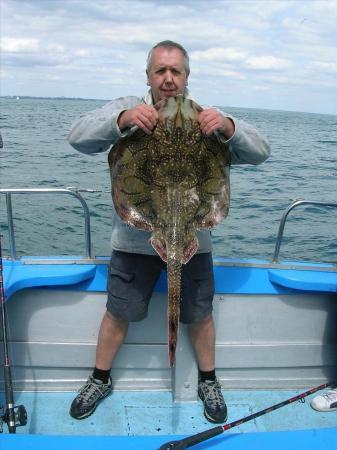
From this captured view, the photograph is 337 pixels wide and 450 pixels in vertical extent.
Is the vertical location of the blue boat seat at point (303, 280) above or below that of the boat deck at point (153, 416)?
above

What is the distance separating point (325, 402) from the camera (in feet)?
12.4

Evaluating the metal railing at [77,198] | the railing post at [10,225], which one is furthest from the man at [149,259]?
the railing post at [10,225]

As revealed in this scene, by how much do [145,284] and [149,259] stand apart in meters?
0.20

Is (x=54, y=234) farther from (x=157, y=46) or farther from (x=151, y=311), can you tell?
(x=157, y=46)

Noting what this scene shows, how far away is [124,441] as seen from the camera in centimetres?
219

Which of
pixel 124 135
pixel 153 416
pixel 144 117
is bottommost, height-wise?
pixel 153 416

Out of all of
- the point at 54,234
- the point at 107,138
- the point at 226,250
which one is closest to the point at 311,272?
the point at 107,138

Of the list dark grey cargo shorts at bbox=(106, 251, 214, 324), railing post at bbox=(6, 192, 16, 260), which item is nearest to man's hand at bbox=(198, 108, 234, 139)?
dark grey cargo shorts at bbox=(106, 251, 214, 324)

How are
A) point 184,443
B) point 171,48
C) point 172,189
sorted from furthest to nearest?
point 171,48 < point 172,189 < point 184,443

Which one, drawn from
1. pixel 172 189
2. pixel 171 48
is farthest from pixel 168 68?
pixel 172 189

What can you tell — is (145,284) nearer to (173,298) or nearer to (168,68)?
(173,298)

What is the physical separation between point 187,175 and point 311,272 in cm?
183

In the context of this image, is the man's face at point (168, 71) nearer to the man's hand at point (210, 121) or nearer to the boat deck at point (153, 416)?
the man's hand at point (210, 121)

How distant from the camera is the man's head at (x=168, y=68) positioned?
292cm
